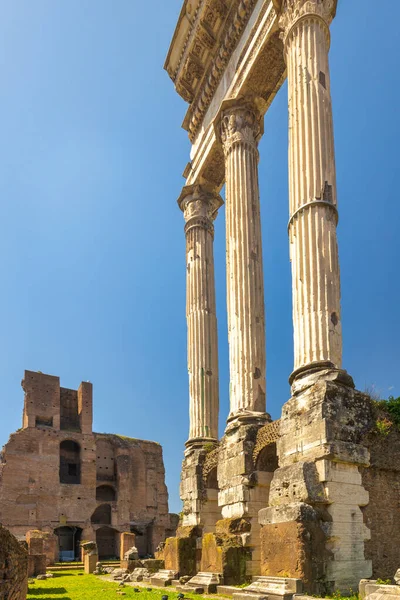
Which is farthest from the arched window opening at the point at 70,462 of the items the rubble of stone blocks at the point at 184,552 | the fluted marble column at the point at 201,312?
the rubble of stone blocks at the point at 184,552

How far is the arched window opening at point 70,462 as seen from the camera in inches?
1789

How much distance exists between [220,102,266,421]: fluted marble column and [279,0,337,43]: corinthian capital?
3.03 m

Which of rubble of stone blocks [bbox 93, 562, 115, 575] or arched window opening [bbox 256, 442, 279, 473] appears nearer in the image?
arched window opening [bbox 256, 442, 279, 473]

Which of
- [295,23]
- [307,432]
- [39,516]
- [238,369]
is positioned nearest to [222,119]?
[295,23]

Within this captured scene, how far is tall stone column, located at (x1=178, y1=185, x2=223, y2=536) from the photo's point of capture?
15.4 meters

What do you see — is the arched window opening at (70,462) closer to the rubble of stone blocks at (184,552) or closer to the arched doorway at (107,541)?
the arched doorway at (107,541)

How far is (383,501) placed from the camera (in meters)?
9.67

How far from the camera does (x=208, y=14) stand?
16125mm

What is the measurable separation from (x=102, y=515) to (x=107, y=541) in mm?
2027

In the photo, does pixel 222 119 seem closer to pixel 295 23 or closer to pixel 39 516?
pixel 295 23

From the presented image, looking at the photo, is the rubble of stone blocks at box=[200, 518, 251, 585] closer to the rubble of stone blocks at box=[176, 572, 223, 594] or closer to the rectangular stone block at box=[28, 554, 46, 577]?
the rubble of stone blocks at box=[176, 572, 223, 594]

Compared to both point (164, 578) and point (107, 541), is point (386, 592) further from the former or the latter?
point (107, 541)

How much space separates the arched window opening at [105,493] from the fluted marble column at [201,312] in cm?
3269

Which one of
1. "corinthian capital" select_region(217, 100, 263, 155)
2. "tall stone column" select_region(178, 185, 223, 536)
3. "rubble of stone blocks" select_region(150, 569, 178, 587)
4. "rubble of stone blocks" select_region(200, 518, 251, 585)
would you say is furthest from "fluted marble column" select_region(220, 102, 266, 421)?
"rubble of stone blocks" select_region(150, 569, 178, 587)
